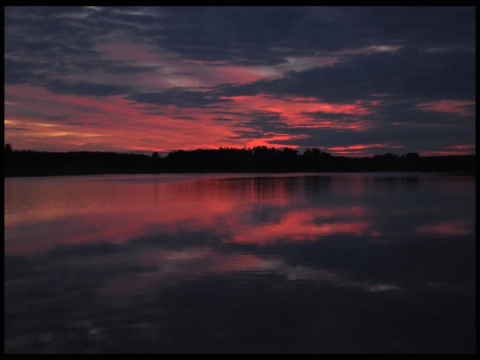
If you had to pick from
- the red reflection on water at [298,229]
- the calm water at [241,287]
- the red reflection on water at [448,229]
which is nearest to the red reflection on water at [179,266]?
the calm water at [241,287]

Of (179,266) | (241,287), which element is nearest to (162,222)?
(179,266)

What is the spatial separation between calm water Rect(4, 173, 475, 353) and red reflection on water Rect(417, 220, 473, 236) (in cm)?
5

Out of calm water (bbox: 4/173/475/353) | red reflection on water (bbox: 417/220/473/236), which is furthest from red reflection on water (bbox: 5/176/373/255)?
red reflection on water (bbox: 417/220/473/236)

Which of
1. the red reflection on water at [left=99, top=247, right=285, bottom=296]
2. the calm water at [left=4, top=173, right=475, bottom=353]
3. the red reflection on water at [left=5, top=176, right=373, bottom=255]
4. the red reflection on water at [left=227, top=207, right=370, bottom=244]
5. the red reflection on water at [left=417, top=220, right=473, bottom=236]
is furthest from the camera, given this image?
the red reflection on water at [left=417, top=220, right=473, bottom=236]

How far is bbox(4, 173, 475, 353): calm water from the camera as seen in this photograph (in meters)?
6.72

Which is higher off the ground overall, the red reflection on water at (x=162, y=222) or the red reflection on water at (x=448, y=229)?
the red reflection on water at (x=162, y=222)

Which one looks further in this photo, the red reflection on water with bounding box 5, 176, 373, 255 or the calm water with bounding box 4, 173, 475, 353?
the red reflection on water with bounding box 5, 176, 373, 255

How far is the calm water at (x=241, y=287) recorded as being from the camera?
22.1 ft

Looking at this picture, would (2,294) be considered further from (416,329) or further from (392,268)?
(392,268)

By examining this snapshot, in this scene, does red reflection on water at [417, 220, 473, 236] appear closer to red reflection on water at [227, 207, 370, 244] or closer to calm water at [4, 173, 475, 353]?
calm water at [4, 173, 475, 353]

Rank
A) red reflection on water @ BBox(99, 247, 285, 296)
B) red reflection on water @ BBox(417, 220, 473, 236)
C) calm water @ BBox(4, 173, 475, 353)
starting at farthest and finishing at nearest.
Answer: red reflection on water @ BBox(417, 220, 473, 236)
red reflection on water @ BBox(99, 247, 285, 296)
calm water @ BBox(4, 173, 475, 353)

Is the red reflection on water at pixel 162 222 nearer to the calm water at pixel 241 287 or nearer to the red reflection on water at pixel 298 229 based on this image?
the red reflection on water at pixel 298 229

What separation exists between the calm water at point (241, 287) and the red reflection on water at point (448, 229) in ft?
0.15

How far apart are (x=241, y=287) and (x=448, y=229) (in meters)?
11.8
